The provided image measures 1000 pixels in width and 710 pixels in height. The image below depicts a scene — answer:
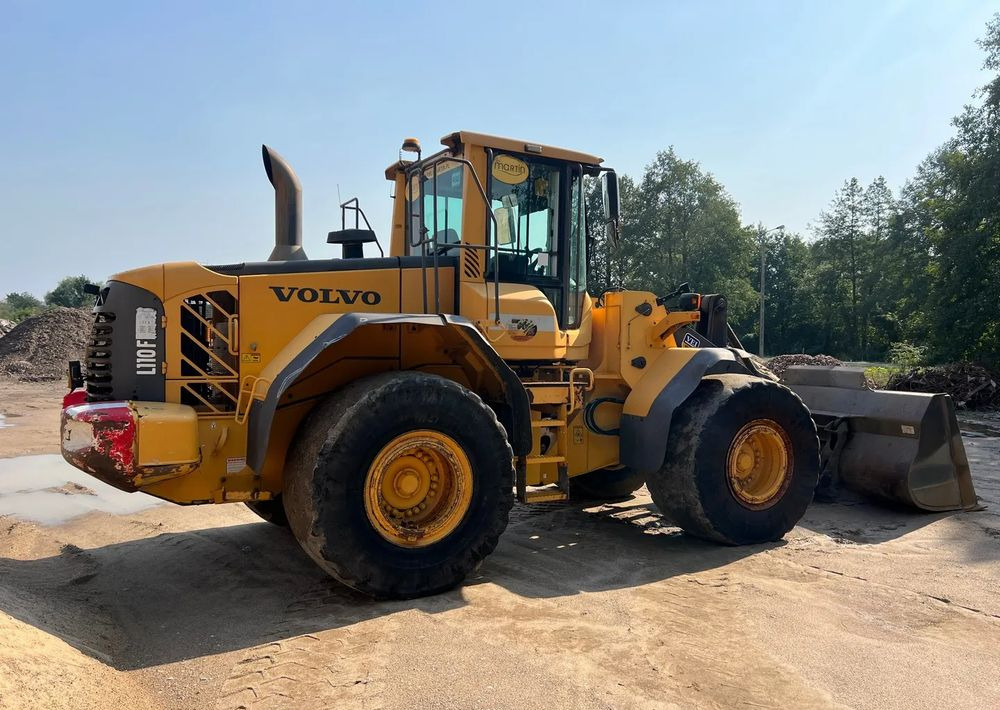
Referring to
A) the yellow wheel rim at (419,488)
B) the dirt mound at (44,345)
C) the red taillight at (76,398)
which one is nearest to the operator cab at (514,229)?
the yellow wheel rim at (419,488)

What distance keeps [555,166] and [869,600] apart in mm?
3876

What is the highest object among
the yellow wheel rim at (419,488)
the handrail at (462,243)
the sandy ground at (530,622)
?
the handrail at (462,243)

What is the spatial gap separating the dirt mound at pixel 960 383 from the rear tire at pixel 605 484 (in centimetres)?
1058

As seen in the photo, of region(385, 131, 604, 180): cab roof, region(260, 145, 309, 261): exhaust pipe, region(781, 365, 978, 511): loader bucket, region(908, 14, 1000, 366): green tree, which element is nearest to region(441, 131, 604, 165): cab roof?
region(385, 131, 604, 180): cab roof

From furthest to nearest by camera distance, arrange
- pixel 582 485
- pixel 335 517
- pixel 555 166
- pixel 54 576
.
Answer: pixel 582 485
pixel 555 166
pixel 54 576
pixel 335 517

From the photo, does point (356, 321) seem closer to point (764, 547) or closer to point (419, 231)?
point (419, 231)

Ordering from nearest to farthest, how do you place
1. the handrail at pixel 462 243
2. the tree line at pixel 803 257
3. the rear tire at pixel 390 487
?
the rear tire at pixel 390 487, the handrail at pixel 462 243, the tree line at pixel 803 257

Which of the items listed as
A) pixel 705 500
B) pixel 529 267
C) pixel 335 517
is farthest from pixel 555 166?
pixel 335 517

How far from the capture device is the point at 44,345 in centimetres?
2978

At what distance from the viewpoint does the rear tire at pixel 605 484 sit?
24.8 feet

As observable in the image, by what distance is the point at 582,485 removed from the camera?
7625 millimetres

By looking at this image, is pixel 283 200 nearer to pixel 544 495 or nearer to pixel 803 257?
pixel 544 495

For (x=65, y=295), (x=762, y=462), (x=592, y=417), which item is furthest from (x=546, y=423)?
(x=65, y=295)

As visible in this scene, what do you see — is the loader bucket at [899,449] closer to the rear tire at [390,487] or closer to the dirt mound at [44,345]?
the rear tire at [390,487]
